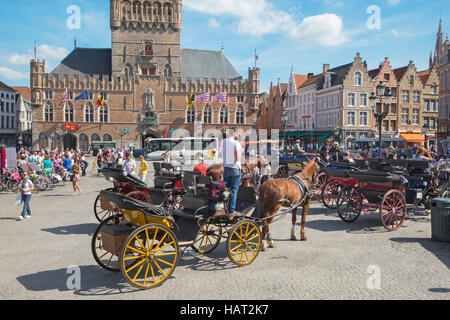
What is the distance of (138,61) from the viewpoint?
1905 inches

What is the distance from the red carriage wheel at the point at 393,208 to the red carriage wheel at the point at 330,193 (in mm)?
2590

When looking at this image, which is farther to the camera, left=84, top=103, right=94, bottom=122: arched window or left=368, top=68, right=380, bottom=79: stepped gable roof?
left=84, top=103, right=94, bottom=122: arched window

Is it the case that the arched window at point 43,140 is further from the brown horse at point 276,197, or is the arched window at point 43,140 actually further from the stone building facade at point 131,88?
the brown horse at point 276,197

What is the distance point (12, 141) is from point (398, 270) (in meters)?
77.3

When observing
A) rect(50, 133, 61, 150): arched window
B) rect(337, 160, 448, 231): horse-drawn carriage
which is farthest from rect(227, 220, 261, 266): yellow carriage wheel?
rect(50, 133, 61, 150): arched window

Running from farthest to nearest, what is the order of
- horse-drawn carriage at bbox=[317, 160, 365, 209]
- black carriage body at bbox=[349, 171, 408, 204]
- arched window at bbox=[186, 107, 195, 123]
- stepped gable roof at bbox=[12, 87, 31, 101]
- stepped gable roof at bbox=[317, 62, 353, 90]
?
1. stepped gable roof at bbox=[12, 87, 31, 101]
2. arched window at bbox=[186, 107, 195, 123]
3. stepped gable roof at bbox=[317, 62, 353, 90]
4. horse-drawn carriage at bbox=[317, 160, 365, 209]
5. black carriage body at bbox=[349, 171, 408, 204]

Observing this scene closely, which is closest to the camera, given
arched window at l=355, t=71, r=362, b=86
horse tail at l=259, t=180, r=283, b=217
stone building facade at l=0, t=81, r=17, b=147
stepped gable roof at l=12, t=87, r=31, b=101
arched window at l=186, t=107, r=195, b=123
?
horse tail at l=259, t=180, r=283, b=217

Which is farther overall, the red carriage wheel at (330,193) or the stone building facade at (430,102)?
the stone building facade at (430,102)

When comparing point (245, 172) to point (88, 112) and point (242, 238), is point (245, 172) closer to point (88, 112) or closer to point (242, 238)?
point (242, 238)

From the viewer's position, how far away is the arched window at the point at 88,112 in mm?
47656

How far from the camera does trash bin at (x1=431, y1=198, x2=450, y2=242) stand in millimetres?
7289

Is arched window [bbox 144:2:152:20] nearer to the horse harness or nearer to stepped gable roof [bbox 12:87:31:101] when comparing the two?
stepped gable roof [bbox 12:87:31:101]

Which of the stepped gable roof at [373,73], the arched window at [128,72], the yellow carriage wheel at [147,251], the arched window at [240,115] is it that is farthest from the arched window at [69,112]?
the yellow carriage wheel at [147,251]

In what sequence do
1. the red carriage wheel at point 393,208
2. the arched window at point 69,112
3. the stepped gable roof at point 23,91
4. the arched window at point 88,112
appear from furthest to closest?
the stepped gable roof at point 23,91 < the arched window at point 88,112 < the arched window at point 69,112 < the red carriage wheel at point 393,208
